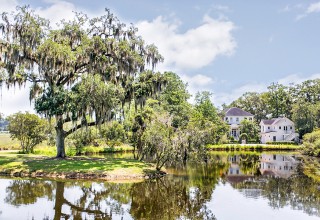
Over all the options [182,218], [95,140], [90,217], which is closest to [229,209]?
[182,218]

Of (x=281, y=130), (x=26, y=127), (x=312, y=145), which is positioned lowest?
(x=312, y=145)

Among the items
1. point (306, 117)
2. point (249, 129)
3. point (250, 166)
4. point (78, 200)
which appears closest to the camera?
point (78, 200)

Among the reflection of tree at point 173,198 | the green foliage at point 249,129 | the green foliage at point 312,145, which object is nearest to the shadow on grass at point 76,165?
the reflection of tree at point 173,198

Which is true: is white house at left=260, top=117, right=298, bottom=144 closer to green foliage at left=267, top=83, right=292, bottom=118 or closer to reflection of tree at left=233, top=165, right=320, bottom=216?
green foliage at left=267, top=83, right=292, bottom=118

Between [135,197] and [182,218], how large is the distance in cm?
443

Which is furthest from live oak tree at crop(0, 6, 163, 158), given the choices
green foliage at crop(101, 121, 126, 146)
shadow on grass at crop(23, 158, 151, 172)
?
green foliage at crop(101, 121, 126, 146)

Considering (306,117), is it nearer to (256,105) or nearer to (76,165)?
(256,105)

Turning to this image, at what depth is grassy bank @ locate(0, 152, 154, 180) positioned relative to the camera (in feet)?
76.8

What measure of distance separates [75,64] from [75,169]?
9.80 m

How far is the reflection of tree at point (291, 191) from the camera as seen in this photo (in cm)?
1599

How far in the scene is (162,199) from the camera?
54.7 feet

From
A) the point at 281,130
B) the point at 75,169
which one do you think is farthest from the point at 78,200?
the point at 281,130

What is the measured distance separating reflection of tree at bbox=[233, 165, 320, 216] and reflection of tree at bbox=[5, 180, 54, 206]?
11.6 meters

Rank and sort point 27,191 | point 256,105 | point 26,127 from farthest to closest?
point 256,105
point 26,127
point 27,191
